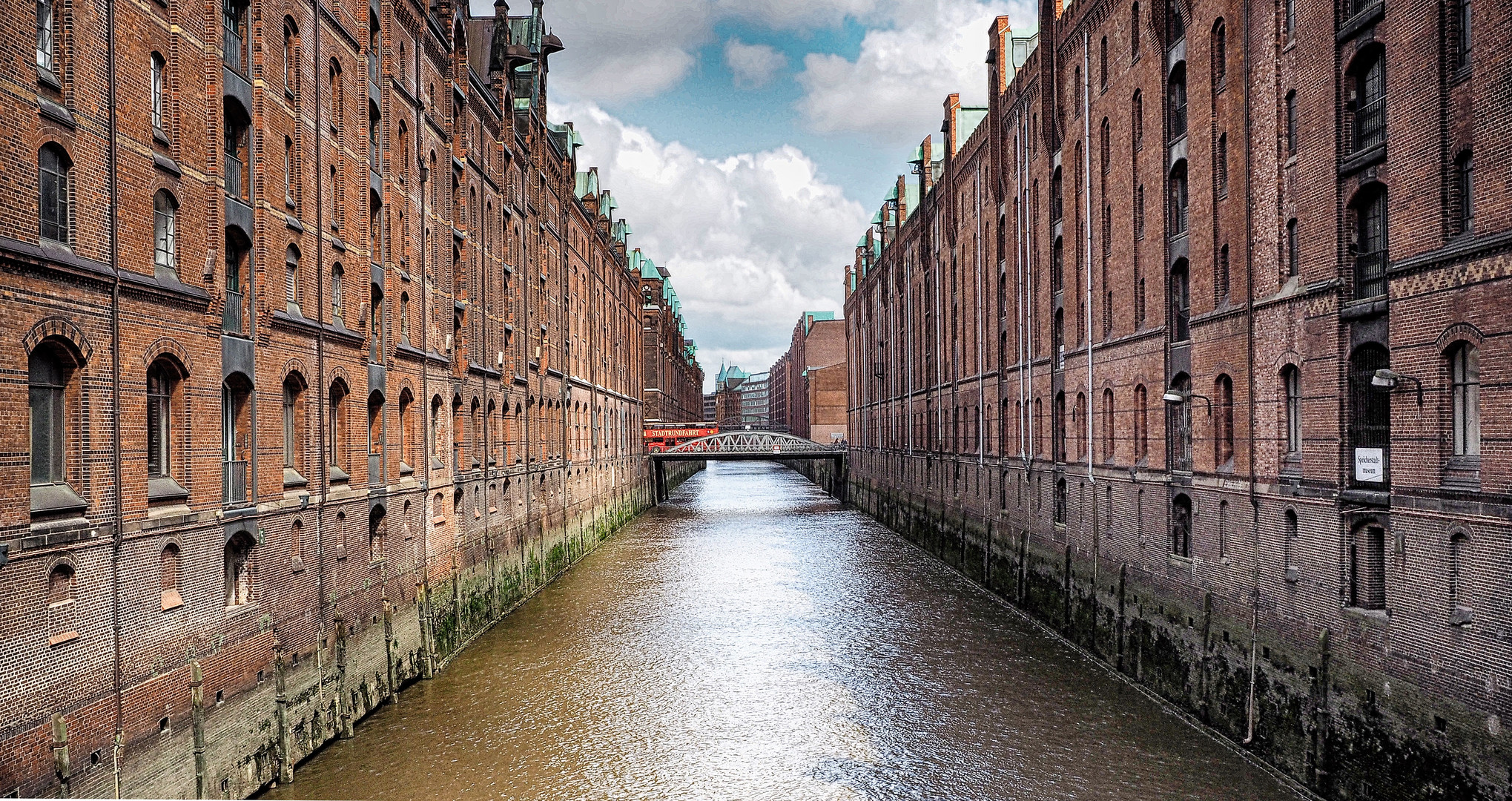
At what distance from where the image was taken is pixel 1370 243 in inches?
572

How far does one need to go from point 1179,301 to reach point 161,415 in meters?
18.4

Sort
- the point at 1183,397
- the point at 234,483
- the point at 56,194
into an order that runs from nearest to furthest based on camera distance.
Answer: the point at 56,194 < the point at 234,483 < the point at 1183,397

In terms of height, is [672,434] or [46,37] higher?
[46,37]

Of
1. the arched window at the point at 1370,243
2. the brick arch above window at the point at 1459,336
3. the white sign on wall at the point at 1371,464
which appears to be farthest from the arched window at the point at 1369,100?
the white sign on wall at the point at 1371,464

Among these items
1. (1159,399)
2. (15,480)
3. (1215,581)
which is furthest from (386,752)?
(1159,399)

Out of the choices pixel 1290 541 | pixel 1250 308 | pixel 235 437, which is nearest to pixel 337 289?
pixel 235 437

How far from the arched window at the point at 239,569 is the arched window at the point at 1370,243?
16.5 m

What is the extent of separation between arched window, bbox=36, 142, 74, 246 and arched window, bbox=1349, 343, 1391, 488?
53.4 ft

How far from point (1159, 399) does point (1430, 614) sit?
9.51 metres

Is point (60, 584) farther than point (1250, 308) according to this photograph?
No

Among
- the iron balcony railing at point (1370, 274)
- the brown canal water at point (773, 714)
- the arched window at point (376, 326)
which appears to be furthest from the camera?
the arched window at point (376, 326)

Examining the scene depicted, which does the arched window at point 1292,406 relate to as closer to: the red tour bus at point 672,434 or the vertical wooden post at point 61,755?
the vertical wooden post at point 61,755

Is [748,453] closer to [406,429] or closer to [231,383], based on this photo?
[406,429]

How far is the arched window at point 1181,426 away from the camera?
1992 centimetres
